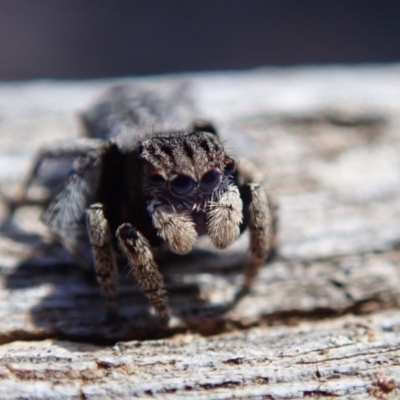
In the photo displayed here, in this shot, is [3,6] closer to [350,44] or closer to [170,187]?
[350,44]

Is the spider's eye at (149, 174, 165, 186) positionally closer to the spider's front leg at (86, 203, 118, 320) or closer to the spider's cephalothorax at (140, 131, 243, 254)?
the spider's cephalothorax at (140, 131, 243, 254)

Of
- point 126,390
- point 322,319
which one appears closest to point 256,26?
point 322,319

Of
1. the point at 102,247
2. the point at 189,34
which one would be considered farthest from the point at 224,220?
the point at 189,34

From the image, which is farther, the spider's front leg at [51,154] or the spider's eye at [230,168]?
the spider's front leg at [51,154]

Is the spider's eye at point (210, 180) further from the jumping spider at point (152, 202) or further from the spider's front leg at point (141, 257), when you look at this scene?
the spider's front leg at point (141, 257)

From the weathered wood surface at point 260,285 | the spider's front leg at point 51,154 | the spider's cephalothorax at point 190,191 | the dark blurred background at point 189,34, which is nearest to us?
the weathered wood surface at point 260,285

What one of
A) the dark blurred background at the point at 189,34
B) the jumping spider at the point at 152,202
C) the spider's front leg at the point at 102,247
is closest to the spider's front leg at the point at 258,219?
the jumping spider at the point at 152,202
